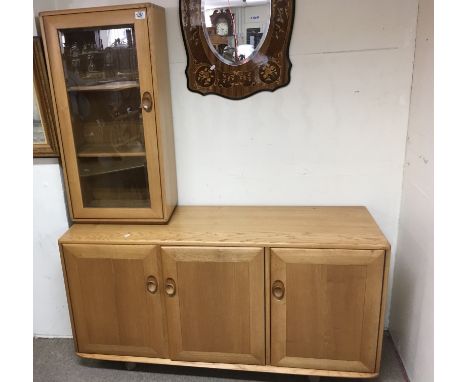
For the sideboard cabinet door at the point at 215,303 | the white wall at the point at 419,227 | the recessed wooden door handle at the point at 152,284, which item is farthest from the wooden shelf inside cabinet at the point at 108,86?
the white wall at the point at 419,227

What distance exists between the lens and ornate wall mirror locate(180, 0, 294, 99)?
1.59 meters

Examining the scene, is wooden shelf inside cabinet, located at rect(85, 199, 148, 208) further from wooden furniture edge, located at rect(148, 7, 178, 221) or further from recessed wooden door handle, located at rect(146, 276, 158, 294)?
recessed wooden door handle, located at rect(146, 276, 158, 294)

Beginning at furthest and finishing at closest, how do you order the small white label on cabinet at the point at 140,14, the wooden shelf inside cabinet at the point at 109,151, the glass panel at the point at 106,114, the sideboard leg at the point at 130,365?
the sideboard leg at the point at 130,365 → the wooden shelf inside cabinet at the point at 109,151 → the glass panel at the point at 106,114 → the small white label on cabinet at the point at 140,14

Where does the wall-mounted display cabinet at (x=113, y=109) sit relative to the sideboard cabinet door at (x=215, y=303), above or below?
above

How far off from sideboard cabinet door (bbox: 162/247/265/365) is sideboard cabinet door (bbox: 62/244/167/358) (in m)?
0.07

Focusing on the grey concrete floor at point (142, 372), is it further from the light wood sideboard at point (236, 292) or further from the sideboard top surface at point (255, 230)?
the sideboard top surface at point (255, 230)

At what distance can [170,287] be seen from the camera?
157 centimetres

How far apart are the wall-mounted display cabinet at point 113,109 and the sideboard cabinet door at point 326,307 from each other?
24.2 inches

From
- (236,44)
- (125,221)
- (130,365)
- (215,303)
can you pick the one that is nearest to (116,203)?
(125,221)

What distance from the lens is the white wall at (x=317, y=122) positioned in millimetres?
1591

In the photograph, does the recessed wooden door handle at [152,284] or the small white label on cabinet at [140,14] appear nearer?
the small white label on cabinet at [140,14]

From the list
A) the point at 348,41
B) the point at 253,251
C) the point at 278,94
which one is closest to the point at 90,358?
the point at 253,251

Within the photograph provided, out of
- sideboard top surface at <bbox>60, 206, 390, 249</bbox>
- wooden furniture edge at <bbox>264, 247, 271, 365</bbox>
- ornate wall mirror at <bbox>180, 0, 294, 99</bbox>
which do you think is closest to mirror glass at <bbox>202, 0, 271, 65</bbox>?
ornate wall mirror at <bbox>180, 0, 294, 99</bbox>
